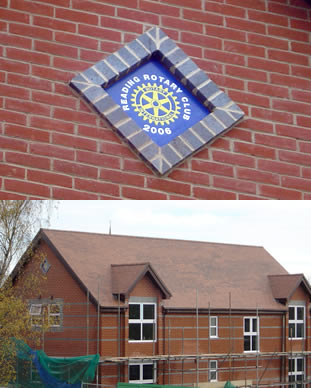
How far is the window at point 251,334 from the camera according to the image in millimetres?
3785

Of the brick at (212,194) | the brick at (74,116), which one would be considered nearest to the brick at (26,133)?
the brick at (74,116)

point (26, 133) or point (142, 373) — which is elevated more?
point (26, 133)

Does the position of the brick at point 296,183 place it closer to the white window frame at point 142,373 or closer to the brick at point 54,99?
the brick at point 54,99

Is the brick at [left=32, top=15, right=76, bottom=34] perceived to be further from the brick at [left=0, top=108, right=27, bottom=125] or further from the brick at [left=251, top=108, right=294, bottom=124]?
the brick at [left=251, top=108, right=294, bottom=124]

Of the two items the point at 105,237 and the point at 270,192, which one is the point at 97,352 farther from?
the point at 270,192

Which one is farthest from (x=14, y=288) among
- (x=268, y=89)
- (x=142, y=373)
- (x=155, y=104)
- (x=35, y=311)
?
(x=268, y=89)

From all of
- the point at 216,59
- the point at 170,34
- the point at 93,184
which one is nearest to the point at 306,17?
the point at 216,59

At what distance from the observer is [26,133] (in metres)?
2.29

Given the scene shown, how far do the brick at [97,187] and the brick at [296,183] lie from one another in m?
0.83

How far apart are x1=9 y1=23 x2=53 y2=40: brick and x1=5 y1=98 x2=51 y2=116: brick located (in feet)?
1.15

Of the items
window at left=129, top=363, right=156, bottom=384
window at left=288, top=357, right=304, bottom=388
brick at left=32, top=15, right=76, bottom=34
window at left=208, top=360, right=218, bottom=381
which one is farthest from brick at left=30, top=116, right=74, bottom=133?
window at left=288, top=357, right=304, bottom=388

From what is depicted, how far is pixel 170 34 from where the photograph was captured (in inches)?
104

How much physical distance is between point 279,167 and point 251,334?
5.65 ft

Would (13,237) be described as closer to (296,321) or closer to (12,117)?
(12,117)
